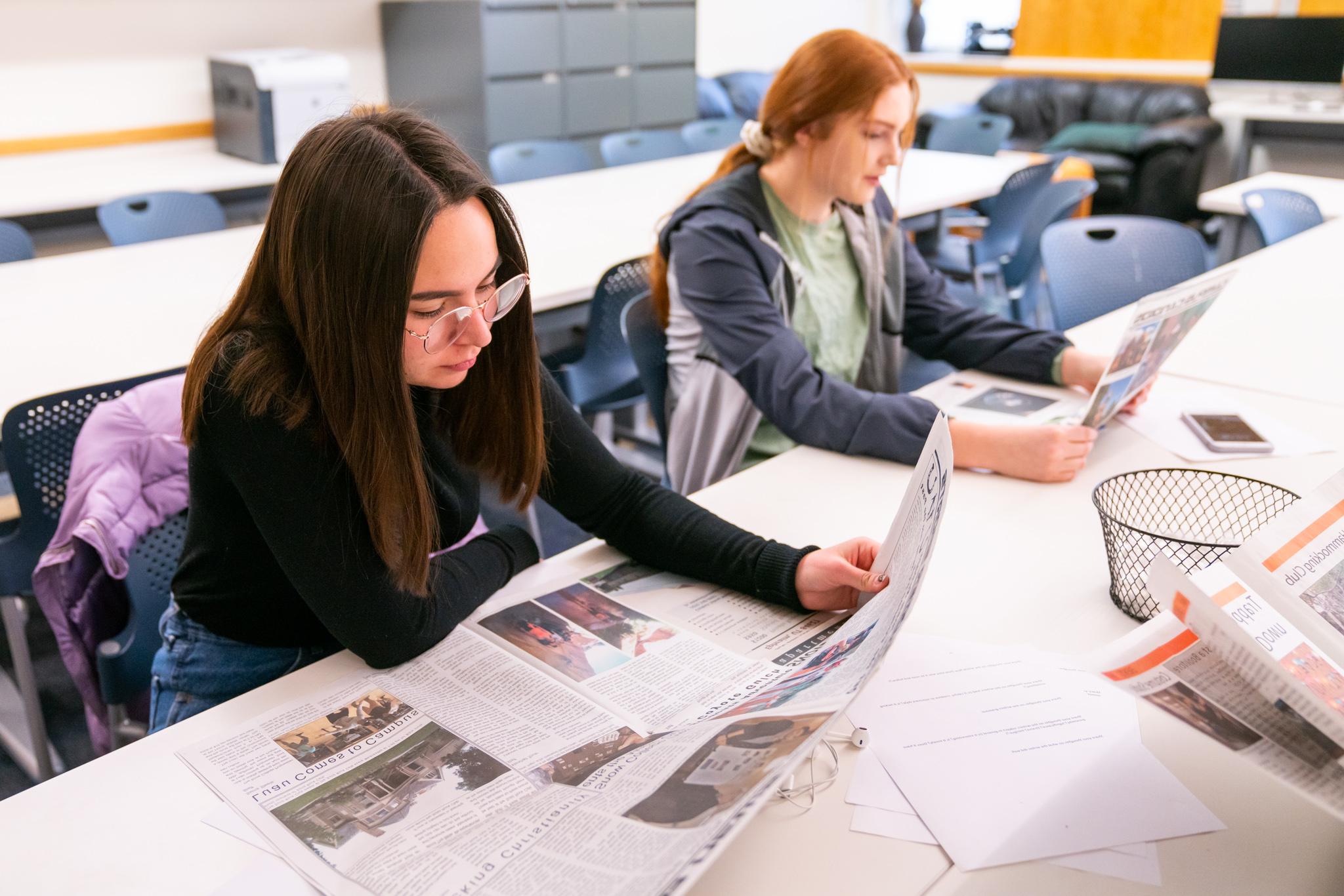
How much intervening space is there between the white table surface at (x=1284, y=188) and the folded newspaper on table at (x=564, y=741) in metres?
2.96

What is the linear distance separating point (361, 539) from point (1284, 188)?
3.50m

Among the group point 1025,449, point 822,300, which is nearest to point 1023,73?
point 822,300

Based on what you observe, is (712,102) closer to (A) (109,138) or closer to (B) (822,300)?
(A) (109,138)

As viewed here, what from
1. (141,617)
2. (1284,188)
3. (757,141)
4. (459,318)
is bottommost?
(141,617)

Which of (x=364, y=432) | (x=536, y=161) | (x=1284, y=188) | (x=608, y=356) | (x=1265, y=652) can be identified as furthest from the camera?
(x=536, y=161)

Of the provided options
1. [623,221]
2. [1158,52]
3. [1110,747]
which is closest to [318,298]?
[1110,747]

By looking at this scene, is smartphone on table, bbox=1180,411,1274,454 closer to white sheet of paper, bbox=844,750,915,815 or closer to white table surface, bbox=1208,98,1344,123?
white sheet of paper, bbox=844,750,915,815

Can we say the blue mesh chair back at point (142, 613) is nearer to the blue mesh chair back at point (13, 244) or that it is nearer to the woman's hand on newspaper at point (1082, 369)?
the woman's hand on newspaper at point (1082, 369)

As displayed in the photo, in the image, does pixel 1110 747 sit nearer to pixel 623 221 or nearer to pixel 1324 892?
pixel 1324 892

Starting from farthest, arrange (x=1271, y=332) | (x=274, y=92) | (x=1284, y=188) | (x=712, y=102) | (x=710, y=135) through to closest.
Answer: (x=712, y=102)
(x=710, y=135)
(x=274, y=92)
(x=1284, y=188)
(x=1271, y=332)

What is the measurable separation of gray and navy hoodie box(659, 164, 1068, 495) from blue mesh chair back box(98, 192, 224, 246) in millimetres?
2149

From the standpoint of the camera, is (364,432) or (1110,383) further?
(1110,383)

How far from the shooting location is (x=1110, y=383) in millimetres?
1521

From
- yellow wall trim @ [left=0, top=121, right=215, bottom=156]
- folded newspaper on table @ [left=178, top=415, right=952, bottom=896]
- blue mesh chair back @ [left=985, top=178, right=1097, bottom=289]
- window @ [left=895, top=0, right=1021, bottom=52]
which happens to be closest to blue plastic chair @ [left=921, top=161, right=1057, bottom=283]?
blue mesh chair back @ [left=985, top=178, right=1097, bottom=289]
